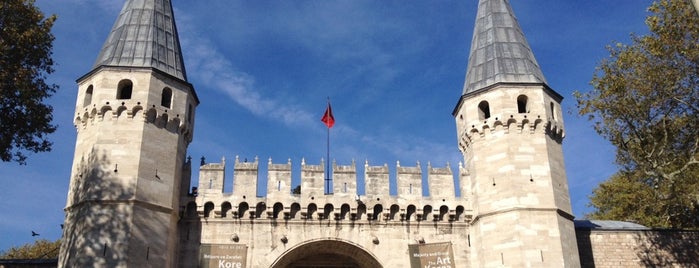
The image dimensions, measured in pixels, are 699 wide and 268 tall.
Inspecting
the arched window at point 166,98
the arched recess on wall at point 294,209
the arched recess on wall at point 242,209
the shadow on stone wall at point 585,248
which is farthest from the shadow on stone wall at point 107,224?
the shadow on stone wall at point 585,248

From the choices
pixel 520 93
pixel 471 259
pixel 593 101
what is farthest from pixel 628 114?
pixel 471 259

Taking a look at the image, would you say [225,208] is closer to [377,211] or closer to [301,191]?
[301,191]

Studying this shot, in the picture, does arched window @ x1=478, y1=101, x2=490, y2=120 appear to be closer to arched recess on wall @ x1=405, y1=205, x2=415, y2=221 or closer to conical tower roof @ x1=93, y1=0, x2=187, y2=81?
arched recess on wall @ x1=405, y1=205, x2=415, y2=221

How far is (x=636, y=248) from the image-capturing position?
75.6 feet

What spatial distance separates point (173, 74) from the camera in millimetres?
22516

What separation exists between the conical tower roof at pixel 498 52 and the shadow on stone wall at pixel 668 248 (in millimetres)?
6665

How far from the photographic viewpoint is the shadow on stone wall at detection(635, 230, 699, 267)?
75.3 feet

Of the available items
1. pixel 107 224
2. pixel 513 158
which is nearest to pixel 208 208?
pixel 107 224

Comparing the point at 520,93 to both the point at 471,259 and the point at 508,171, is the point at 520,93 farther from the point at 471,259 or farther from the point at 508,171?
the point at 471,259

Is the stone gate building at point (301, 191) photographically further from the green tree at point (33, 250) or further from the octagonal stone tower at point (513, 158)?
the green tree at point (33, 250)

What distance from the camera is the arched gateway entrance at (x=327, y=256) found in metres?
21.8

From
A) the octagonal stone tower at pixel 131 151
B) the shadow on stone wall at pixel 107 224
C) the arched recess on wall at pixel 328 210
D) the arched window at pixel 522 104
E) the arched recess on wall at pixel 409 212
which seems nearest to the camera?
the shadow on stone wall at pixel 107 224

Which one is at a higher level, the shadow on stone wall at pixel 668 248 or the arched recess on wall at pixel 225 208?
the arched recess on wall at pixel 225 208

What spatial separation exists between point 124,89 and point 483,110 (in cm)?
1269
